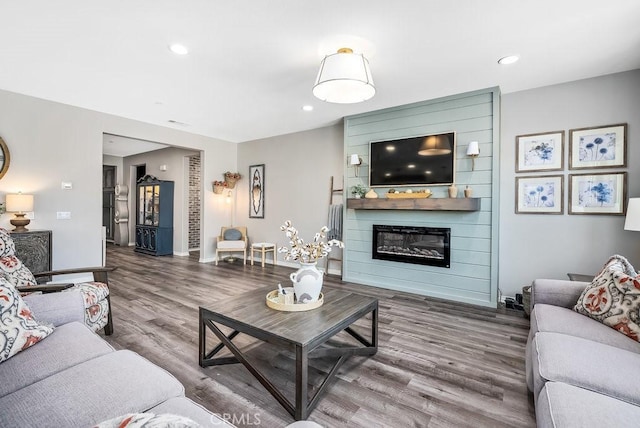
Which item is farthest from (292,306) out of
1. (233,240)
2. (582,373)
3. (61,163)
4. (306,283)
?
(233,240)

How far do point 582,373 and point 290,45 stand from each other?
303cm

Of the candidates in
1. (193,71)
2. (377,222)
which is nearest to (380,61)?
(193,71)

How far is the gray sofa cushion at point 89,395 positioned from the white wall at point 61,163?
4141mm

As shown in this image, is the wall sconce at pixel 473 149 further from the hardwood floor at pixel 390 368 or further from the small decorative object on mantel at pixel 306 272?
the small decorative object on mantel at pixel 306 272

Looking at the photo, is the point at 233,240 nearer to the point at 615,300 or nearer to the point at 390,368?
the point at 390,368

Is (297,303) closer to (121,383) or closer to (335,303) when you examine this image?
(335,303)

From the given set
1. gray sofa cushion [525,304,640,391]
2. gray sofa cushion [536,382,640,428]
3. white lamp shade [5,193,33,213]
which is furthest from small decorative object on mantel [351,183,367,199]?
white lamp shade [5,193,33,213]

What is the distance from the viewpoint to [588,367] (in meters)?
1.39

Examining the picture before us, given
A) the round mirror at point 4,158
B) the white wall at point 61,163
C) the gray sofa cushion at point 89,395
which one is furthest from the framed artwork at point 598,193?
the round mirror at point 4,158

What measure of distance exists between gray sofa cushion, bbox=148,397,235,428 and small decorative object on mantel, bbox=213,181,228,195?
5757 mm

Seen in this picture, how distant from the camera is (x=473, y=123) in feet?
12.5

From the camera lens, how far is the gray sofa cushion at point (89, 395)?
101 centimetres

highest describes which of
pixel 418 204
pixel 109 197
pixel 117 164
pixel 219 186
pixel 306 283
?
pixel 117 164

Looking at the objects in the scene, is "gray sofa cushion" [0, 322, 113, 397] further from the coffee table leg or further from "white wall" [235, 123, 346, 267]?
"white wall" [235, 123, 346, 267]
